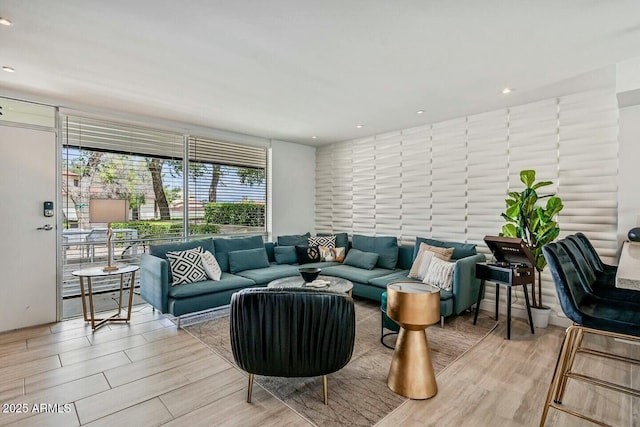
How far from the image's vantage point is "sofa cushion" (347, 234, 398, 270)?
469 cm

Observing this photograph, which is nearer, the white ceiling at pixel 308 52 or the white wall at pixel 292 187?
the white ceiling at pixel 308 52

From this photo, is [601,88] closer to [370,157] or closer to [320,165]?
[370,157]

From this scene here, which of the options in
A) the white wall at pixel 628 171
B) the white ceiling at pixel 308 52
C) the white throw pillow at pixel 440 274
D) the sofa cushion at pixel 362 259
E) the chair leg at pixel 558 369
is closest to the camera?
the chair leg at pixel 558 369

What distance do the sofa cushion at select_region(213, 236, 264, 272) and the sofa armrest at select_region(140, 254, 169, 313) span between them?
37.1 inches

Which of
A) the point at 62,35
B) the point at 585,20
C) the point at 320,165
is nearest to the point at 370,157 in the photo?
the point at 320,165

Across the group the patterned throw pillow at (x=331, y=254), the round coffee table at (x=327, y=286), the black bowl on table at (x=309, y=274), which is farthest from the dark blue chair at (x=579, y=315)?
the patterned throw pillow at (x=331, y=254)

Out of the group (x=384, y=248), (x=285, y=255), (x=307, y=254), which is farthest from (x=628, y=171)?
(x=285, y=255)

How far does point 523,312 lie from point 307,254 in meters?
3.06

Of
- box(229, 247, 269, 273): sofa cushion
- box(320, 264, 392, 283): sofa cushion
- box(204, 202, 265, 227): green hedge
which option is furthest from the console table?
box(204, 202, 265, 227): green hedge

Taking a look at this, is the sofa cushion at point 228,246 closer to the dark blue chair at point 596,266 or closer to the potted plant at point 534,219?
the potted plant at point 534,219

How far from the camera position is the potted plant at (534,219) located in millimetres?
3336

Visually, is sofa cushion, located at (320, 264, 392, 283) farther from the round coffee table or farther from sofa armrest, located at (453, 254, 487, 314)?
sofa armrest, located at (453, 254, 487, 314)

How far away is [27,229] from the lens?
3.47 metres

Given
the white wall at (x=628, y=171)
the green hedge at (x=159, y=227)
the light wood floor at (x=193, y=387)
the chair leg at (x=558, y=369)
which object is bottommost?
the light wood floor at (x=193, y=387)
